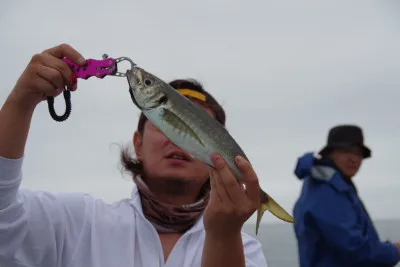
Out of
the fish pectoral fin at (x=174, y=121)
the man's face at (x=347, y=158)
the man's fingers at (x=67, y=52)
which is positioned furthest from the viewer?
the man's face at (x=347, y=158)

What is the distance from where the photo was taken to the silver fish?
2.54 metres

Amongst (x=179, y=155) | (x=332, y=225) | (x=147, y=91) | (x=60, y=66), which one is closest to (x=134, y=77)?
(x=147, y=91)

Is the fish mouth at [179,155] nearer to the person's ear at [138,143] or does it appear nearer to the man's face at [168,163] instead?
the man's face at [168,163]

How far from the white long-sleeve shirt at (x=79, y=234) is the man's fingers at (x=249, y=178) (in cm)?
89

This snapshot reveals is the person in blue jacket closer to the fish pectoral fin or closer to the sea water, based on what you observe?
the sea water

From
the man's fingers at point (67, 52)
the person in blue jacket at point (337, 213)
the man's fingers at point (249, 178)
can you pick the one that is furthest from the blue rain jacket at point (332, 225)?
the man's fingers at point (67, 52)

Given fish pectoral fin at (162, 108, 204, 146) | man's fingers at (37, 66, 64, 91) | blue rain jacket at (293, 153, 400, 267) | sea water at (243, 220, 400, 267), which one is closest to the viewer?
fish pectoral fin at (162, 108, 204, 146)

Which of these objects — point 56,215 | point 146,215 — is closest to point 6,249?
point 56,215

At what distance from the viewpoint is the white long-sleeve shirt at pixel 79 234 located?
2.86 metres

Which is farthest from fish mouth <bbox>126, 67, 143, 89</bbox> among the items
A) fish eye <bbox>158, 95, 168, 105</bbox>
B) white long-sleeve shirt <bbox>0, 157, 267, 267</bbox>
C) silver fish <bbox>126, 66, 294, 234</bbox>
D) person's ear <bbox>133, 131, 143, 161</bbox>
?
person's ear <bbox>133, 131, 143, 161</bbox>

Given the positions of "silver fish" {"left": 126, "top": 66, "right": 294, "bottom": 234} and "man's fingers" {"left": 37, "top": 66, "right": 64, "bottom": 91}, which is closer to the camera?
"silver fish" {"left": 126, "top": 66, "right": 294, "bottom": 234}

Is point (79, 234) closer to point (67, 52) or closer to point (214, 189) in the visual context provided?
point (214, 189)

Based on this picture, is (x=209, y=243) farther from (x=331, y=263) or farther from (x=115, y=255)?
(x=331, y=263)

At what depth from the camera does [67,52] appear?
2.81m
